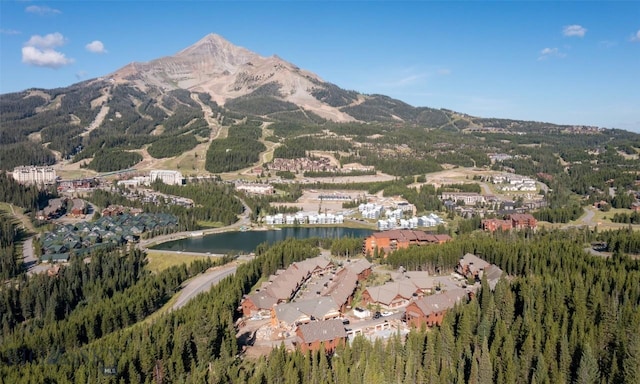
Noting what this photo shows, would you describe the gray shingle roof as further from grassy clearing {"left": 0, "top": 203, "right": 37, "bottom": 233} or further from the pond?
grassy clearing {"left": 0, "top": 203, "right": 37, "bottom": 233}

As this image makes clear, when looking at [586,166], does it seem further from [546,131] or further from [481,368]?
[481,368]

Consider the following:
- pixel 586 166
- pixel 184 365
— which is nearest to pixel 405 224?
pixel 184 365

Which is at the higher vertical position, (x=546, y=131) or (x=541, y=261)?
(x=546, y=131)

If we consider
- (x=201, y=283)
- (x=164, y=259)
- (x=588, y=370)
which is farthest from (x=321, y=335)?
(x=164, y=259)

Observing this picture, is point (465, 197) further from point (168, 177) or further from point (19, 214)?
point (19, 214)

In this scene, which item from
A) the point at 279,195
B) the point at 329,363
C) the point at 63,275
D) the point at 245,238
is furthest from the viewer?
the point at 279,195

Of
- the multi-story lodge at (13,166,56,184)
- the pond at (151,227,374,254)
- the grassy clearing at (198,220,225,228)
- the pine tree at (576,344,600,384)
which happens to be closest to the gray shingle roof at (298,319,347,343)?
the pine tree at (576,344,600,384)

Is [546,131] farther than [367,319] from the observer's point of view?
Yes
